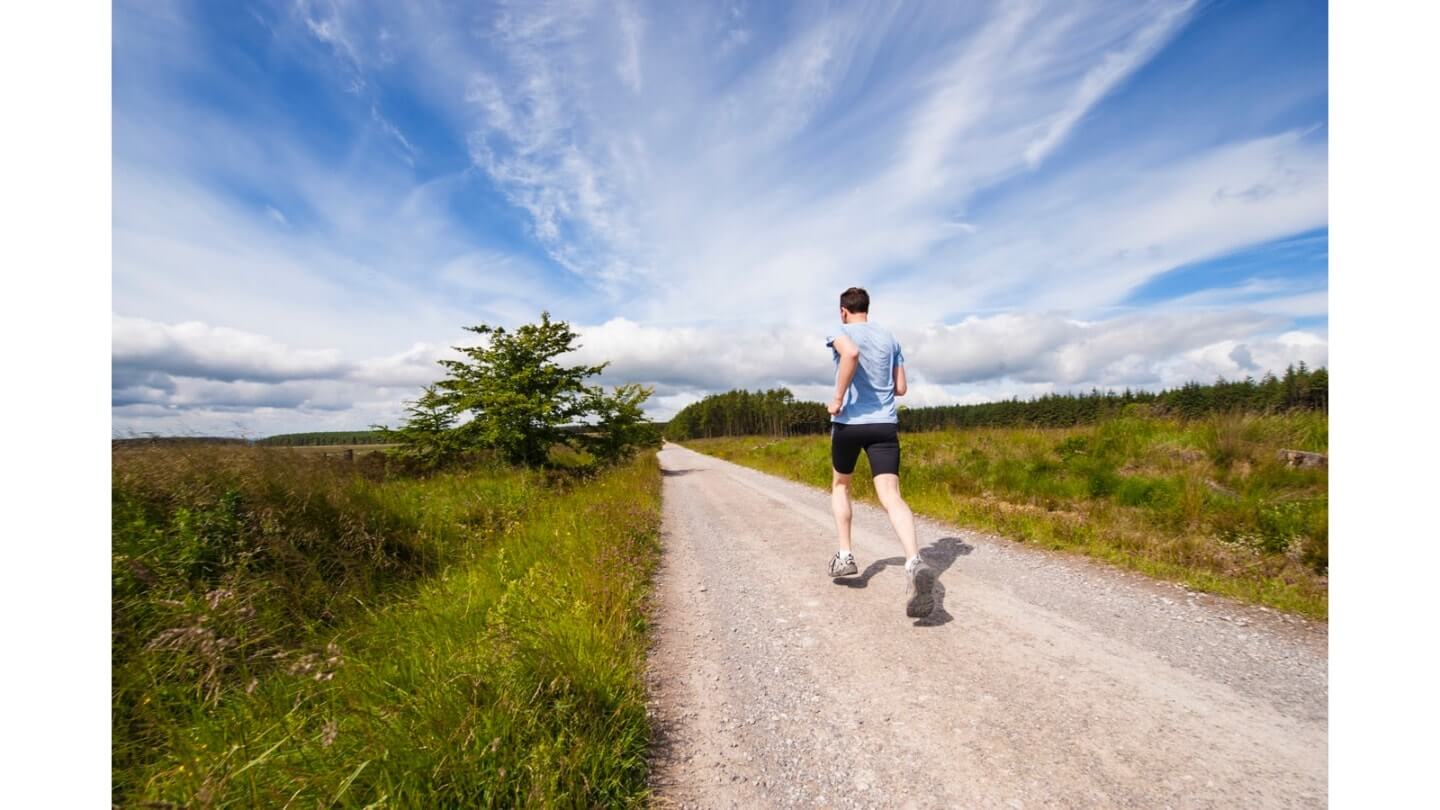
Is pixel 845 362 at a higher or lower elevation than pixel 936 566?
higher

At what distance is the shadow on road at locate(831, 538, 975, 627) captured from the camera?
11.7 ft

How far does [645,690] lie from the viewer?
107 inches

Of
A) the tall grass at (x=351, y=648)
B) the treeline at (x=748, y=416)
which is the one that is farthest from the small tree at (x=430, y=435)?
the treeline at (x=748, y=416)

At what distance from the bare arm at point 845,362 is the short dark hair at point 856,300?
1.45 ft

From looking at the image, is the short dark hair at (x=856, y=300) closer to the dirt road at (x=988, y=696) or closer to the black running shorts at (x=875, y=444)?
the black running shorts at (x=875, y=444)

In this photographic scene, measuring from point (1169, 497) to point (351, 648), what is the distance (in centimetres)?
896

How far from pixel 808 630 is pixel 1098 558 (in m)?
3.48

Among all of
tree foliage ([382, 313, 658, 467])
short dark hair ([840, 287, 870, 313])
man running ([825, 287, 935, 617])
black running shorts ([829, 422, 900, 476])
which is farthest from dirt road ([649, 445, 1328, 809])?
tree foliage ([382, 313, 658, 467])

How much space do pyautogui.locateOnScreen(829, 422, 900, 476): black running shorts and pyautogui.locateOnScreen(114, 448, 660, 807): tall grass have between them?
2201mm

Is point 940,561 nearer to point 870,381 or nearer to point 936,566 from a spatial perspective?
point 936,566

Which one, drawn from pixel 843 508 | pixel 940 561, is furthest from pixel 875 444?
pixel 940 561

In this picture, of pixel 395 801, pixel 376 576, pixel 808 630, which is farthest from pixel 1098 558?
pixel 376 576

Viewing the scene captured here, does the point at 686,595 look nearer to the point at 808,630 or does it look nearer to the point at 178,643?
the point at 808,630

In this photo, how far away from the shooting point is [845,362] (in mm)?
3965
